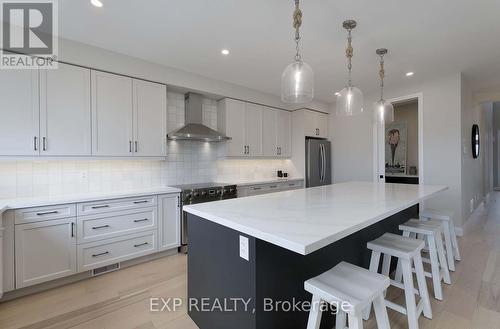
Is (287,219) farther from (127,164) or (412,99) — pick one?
(412,99)

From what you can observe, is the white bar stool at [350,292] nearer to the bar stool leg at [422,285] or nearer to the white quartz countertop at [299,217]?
the white quartz countertop at [299,217]

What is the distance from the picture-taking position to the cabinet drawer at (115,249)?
243 centimetres

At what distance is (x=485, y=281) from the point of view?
2287 millimetres

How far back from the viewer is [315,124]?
4922mm

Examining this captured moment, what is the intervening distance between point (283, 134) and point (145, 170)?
274 cm

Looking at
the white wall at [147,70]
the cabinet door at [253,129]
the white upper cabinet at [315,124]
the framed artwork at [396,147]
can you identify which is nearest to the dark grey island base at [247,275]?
the white wall at [147,70]

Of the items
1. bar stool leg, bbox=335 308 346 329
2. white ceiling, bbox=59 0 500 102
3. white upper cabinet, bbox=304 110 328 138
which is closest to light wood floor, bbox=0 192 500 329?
bar stool leg, bbox=335 308 346 329


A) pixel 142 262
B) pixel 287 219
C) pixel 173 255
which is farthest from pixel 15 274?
pixel 287 219

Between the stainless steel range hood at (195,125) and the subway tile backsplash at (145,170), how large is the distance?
16cm

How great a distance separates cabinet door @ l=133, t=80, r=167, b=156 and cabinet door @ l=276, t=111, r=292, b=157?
2304 millimetres

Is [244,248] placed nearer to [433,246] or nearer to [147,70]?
[433,246]

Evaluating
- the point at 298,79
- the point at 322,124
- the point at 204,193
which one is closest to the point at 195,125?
the point at 204,193

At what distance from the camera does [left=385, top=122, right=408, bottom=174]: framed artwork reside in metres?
5.29

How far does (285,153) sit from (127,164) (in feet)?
9.72
